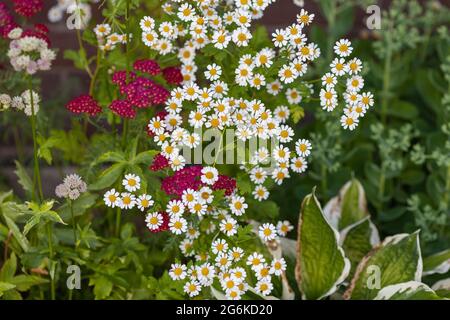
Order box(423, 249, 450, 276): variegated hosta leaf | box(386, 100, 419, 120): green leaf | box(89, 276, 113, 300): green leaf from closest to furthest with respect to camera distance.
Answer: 1. box(89, 276, 113, 300): green leaf
2. box(423, 249, 450, 276): variegated hosta leaf
3. box(386, 100, 419, 120): green leaf

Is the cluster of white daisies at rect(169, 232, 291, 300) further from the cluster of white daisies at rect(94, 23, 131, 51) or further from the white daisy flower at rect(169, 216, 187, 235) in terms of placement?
the cluster of white daisies at rect(94, 23, 131, 51)

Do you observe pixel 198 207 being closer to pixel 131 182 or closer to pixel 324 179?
pixel 131 182

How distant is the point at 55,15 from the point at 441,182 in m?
0.91

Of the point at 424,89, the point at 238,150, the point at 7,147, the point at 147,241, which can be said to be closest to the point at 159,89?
the point at 238,150

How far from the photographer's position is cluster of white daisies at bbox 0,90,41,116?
1116 millimetres

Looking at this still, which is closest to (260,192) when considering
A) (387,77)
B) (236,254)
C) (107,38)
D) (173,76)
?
(236,254)

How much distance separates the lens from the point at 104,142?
1364mm

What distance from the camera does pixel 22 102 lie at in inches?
45.6

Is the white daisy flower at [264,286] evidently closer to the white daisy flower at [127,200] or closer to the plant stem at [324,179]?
the white daisy flower at [127,200]

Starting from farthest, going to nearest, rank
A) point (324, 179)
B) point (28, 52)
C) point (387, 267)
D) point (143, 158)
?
point (324, 179) < point (387, 267) < point (143, 158) < point (28, 52)

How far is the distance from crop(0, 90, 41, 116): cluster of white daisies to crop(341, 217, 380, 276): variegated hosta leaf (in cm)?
66

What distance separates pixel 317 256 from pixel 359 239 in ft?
0.43

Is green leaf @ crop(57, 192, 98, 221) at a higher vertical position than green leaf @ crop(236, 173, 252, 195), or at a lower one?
lower

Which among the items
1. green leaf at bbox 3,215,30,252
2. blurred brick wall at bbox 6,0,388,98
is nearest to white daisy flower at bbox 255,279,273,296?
green leaf at bbox 3,215,30,252
